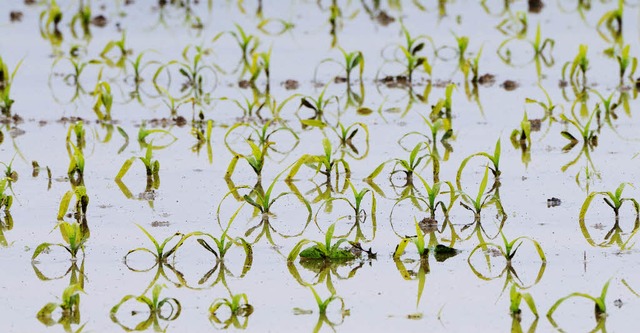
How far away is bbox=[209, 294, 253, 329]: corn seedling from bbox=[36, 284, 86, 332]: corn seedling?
1.87 feet

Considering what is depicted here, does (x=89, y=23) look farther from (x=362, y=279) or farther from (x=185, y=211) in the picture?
(x=362, y=279)

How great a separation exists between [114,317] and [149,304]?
18 cm

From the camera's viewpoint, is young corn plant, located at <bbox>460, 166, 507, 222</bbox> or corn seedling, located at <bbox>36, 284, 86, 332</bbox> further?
young corn plant, located at <bbox>460, 166, 507, 222</bbox>

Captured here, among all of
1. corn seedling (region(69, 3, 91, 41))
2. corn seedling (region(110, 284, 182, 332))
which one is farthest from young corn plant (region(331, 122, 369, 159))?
corn seedling (region(69, 3, 91, 41))

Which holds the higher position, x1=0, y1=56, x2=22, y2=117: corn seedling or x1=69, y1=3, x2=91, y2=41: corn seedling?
x1=69, y1=3, x2=91, y2=41: corn seedling

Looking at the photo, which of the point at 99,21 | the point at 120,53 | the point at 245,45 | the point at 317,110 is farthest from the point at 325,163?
the point at 99,21

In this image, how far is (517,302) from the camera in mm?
5617

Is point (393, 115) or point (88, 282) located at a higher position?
point (393, 115)

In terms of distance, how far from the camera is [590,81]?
429 inches

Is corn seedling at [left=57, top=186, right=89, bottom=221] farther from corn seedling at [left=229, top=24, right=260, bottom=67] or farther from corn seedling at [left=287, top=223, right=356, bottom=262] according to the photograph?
corn seedling at [left=229, top=24, right=260, bottom=67]

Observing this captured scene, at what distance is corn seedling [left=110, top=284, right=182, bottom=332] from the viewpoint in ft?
18.4

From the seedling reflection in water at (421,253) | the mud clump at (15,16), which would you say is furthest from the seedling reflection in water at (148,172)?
the mud clump at (15,16)

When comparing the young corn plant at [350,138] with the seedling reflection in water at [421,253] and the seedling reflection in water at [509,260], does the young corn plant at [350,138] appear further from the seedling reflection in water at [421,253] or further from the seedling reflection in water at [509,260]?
the seedling reflection in water at [509,260]

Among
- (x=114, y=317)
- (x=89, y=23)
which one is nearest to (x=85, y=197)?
(x=114, y=317)
